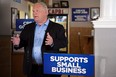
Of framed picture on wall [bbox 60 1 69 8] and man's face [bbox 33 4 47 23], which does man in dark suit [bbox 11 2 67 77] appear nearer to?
man's face [bbox 33 4 47 23]

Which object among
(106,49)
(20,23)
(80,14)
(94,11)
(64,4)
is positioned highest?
(64,4)

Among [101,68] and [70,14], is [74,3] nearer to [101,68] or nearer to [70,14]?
[70,14]

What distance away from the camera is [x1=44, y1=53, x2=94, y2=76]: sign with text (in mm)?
2510

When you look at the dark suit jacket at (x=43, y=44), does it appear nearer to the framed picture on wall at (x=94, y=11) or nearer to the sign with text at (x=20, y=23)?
the sign with text at (x=20, y=23)

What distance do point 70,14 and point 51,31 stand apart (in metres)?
8.12

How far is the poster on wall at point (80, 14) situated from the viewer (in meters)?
11.0

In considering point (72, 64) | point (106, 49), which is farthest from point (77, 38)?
point (72, 64)

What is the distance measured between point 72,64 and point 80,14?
28.6 feet

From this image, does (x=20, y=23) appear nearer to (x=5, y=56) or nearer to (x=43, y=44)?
(x=5, y=56)

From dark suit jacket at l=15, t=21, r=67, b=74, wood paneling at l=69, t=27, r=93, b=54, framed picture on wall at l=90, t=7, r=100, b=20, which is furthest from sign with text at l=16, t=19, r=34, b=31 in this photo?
framed picture on wall at l=90, t=7, r=100, b=20

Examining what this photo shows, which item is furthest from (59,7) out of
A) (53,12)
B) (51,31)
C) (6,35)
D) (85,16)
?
(51,31)

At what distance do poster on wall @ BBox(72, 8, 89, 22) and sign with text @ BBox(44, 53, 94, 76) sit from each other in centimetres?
856

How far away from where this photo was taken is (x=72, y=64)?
8.27ft

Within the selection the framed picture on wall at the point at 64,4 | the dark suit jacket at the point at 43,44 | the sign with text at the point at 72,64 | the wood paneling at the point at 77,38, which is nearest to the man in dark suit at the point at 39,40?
the dark suit jacket at the point at 43,44
